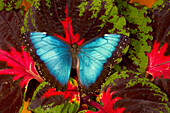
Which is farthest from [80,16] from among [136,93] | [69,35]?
[136,93]

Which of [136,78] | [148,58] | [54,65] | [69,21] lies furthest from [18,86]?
[148,58]

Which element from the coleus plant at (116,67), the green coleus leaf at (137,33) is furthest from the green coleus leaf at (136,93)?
the green coleus leaf at (137,33)

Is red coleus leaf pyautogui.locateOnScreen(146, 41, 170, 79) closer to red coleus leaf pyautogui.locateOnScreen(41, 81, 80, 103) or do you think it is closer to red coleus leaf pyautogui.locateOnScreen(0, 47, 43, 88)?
red coleus leaf pyautogui.locateOnScreen(41, 81, 80, 103)

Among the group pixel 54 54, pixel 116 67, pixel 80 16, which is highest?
pixel 80 16

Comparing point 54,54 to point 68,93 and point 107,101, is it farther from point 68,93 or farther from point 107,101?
point 107,101

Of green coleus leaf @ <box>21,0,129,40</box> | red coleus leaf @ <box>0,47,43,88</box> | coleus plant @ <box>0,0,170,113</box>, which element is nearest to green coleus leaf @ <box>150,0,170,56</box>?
coleus plant @ <box>0,0,170,113</box>

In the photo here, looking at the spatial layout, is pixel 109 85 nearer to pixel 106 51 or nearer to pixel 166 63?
pixel 106 51

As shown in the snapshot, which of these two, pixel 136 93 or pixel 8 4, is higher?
pixel 8 4
